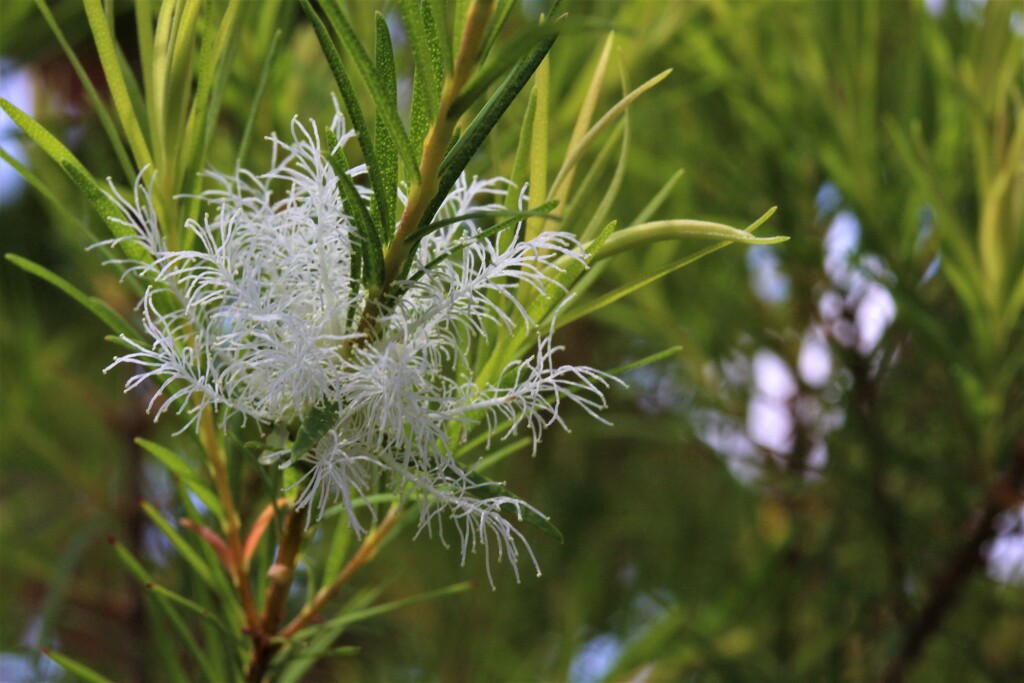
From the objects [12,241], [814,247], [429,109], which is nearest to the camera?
[429,109]

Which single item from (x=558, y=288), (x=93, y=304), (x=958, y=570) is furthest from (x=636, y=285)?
(x=958, y=570)

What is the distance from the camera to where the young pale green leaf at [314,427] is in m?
0.19

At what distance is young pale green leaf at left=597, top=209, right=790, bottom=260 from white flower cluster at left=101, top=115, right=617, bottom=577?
0.01 meters

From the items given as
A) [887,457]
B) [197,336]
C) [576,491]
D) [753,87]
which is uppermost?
[197,336]

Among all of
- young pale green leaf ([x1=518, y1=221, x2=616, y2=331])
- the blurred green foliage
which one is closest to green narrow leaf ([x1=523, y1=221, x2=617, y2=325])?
young pale green leaf ([x1=518, y1=221, x2=616, y2=331])

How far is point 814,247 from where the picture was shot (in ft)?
1.75

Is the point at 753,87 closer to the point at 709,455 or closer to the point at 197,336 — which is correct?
the point at 709,455

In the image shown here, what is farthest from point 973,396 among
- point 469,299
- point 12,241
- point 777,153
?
point 12,241

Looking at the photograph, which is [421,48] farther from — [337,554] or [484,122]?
[337,554]

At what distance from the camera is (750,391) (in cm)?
60

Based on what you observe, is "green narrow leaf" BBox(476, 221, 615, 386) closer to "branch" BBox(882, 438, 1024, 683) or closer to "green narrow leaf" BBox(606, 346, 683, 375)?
"green narrow leaf" BBox(606, 346, 683, 375)

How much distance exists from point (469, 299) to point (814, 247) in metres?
0.36

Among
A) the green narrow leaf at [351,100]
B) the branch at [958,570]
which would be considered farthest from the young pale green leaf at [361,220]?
the branch at [958,570]

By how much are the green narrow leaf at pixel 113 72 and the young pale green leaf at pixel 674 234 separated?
0.35 feet
